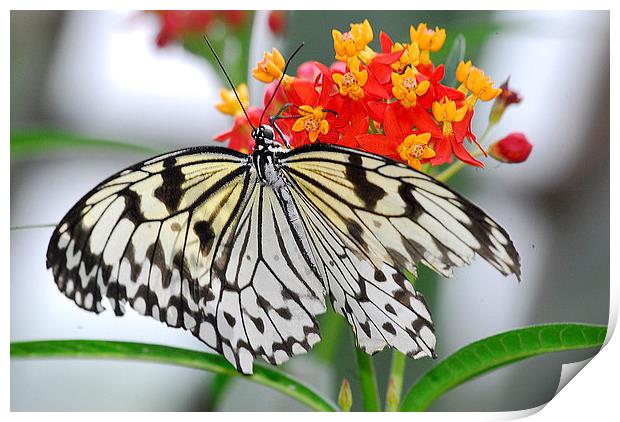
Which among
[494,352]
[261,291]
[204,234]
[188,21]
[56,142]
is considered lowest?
[494,352]

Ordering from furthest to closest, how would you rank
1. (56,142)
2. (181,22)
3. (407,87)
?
(181,22) → (56,142) → (407,87)

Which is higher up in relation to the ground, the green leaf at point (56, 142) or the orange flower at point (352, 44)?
the green leaf at point (56, 142)

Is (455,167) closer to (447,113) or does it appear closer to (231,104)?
(447,113)

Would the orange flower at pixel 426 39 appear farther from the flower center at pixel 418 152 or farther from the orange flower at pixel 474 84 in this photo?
the flower center at pixel 418 152

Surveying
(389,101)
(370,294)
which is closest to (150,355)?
(370,294)

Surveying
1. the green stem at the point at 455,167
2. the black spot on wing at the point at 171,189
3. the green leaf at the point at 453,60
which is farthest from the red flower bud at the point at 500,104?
the black spot on wing at the point at 171,189

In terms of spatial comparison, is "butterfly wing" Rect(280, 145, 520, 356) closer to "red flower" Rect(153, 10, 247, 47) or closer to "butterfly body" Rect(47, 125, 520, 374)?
"butterfly body" Rect(47, 125, 520, 374)
